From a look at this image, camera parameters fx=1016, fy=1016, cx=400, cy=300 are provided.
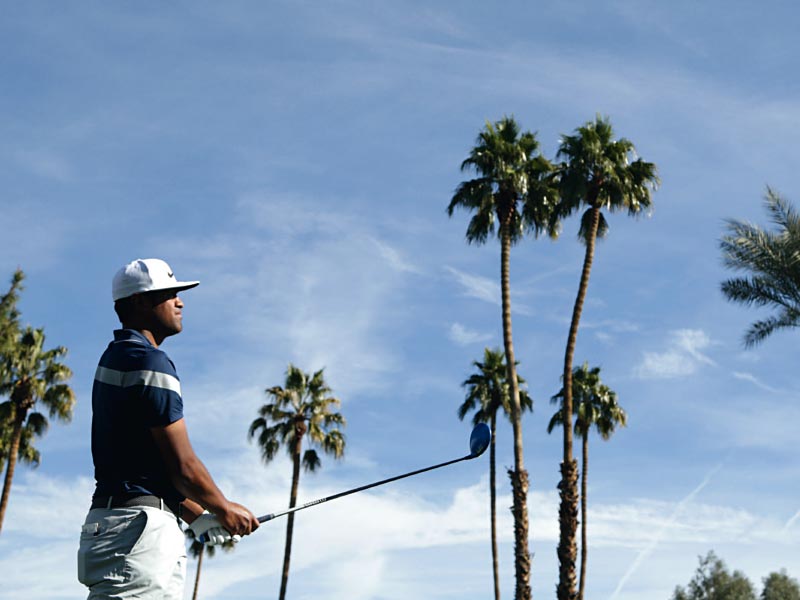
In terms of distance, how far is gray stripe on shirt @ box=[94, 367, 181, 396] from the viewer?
4.11 metres

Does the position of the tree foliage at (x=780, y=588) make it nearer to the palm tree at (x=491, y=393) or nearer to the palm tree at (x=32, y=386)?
the palm tree at (x=491, y=393)

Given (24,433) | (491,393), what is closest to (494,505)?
(491,393)

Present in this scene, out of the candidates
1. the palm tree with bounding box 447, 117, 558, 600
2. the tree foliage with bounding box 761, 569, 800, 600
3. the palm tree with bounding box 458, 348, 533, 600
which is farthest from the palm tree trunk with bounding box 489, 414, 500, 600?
the tree foliage with bounding box 761, 569, 800, 600

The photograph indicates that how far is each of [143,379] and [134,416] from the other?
6.2 inches

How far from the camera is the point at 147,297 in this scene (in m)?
4.49

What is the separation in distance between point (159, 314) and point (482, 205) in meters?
27.6

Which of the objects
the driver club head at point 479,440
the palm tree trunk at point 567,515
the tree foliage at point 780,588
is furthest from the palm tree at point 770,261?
the tree foliage at point 780,588

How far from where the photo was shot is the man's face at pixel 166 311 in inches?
177

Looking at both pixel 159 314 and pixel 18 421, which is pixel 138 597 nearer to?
pixel 159 314

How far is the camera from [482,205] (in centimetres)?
3173

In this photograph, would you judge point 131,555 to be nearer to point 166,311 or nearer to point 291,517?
point 166,311

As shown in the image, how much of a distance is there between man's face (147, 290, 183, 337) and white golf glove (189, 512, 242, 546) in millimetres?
835

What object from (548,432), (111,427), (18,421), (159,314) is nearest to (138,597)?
(111,427)

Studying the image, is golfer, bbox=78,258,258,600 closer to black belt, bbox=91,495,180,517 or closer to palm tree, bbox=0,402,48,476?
black belt, bbox=91,495,180,517
